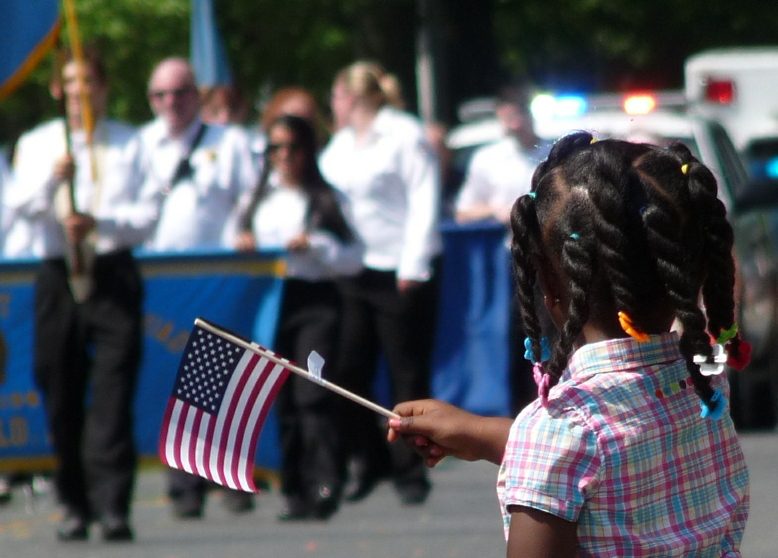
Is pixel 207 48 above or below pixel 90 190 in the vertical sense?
above

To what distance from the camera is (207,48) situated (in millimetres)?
13789

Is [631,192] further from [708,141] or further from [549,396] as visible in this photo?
[708,141]

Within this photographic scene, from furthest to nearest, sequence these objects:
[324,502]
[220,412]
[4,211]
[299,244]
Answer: [4,211] < [299,244] < [324,502] < [220,412]

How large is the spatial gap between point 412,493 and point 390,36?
48.9ft

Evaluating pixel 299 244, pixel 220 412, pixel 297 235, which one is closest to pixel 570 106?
pixel 297 235

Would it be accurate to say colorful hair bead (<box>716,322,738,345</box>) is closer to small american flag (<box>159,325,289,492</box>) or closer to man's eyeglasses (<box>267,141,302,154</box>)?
small american flag (<box>159,325,289,492</box>)

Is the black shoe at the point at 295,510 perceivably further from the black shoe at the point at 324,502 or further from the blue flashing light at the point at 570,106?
the blue flashing light at the point at 570,106

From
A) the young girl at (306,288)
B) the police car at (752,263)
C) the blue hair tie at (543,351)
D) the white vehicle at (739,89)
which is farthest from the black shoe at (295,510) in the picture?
the white vehicle at (739,89)

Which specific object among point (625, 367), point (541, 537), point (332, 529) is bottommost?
point (332, 529)

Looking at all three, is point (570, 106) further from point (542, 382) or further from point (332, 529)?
point (542, 382)

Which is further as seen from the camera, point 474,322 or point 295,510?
point 474,322

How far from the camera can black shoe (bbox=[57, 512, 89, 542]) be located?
322 inches

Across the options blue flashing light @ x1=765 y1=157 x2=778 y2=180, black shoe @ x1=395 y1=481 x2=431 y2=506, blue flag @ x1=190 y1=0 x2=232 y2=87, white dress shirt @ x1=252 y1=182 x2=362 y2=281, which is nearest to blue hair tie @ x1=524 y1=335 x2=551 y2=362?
white dress shirt @ x1=252 y1=182 x2=362 y2=281

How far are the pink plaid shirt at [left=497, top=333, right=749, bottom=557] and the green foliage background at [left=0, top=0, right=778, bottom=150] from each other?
56.4 feet
